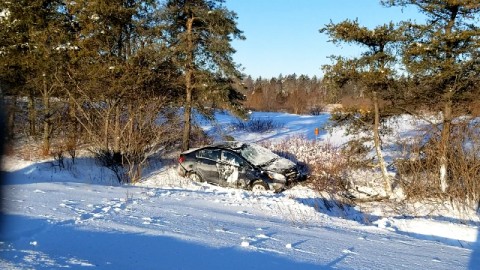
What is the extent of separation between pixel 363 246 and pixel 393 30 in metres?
7.75

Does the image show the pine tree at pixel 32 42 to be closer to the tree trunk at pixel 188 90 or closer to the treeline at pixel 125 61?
the treeline at pixel 125 61

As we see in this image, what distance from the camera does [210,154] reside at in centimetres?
1545

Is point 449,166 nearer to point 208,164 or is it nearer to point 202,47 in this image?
point 208,164

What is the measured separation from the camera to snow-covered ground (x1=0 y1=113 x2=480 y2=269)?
16.2 feet

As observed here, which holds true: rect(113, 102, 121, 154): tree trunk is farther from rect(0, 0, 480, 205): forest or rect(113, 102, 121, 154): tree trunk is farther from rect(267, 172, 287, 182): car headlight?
rect(267, 172, 287, 182): car headlight

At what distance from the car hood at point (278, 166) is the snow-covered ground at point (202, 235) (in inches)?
135

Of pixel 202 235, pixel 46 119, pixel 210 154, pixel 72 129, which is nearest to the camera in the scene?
pixel 202 235

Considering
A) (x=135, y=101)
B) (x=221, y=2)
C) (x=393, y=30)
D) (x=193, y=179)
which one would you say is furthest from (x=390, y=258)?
(x=221, y=2)

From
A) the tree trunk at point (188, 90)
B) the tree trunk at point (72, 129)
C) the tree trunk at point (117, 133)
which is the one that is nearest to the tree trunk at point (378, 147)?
the tree trunk at point (188, 90)

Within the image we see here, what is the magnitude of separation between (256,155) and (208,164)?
173 cm

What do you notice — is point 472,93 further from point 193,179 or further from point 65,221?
point 65,221

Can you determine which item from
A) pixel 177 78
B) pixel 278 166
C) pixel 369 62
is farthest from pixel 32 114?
pixel 369 62

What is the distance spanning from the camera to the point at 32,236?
210 inches

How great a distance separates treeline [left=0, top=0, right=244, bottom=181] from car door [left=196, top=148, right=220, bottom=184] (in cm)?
230
